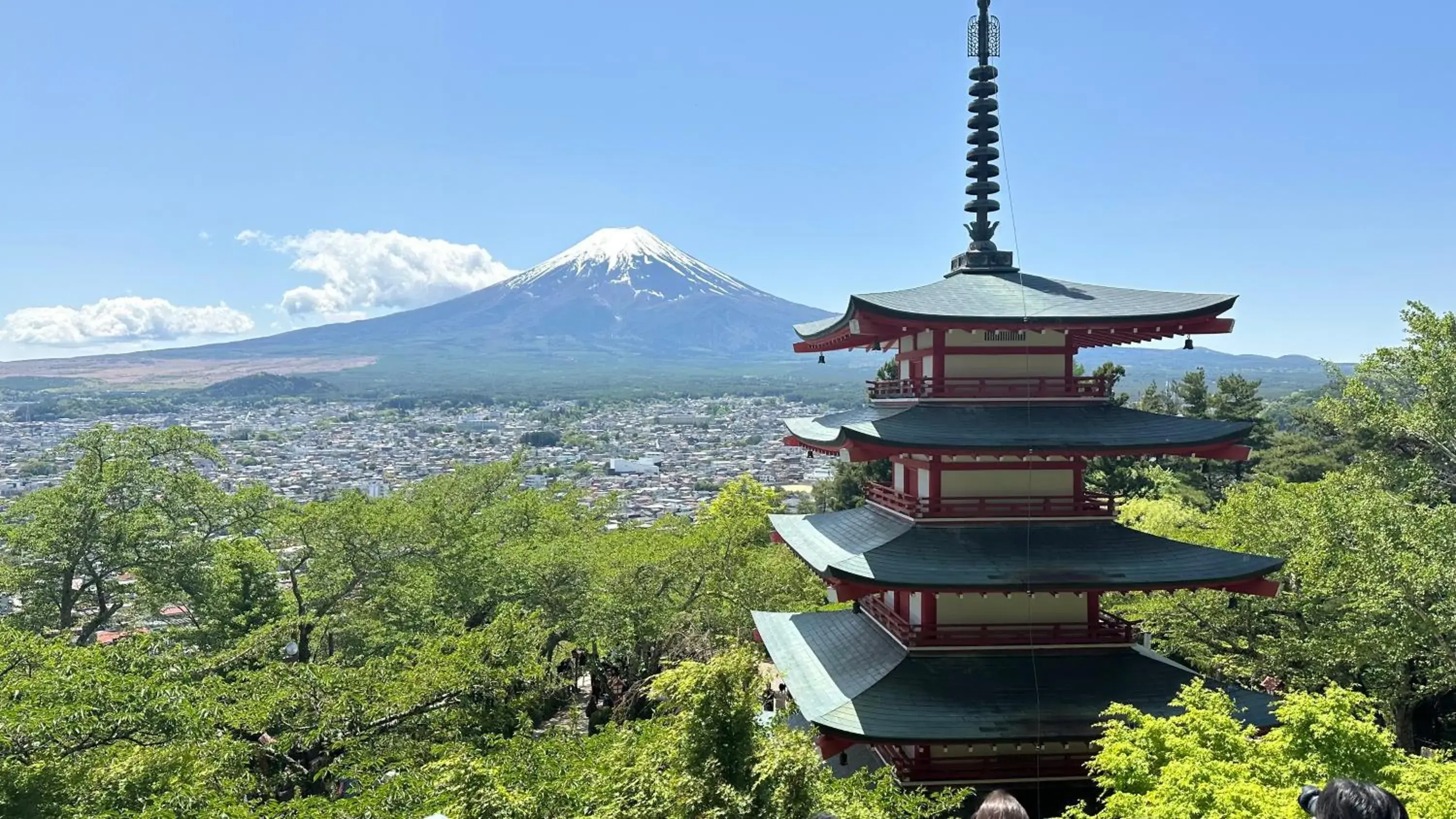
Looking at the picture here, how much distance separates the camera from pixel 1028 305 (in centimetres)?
1334

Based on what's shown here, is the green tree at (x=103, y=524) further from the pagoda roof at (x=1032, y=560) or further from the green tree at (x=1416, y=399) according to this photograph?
the green tree at (x=1416, y=399)

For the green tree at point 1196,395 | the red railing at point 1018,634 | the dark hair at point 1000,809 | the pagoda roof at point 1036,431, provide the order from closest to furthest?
the dark hair at point 1000,809
the pagoda roof at point 1036,431
the red railing at point 1018,634
the green tree at point 1196,395

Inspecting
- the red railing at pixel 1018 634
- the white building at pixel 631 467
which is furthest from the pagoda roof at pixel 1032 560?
the white building at pixel 631 467

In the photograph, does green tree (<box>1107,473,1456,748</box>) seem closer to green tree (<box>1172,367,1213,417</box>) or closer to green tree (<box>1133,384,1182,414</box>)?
green tree (<box>1172,367,1213,417</box>)

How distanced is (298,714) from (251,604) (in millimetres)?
10671

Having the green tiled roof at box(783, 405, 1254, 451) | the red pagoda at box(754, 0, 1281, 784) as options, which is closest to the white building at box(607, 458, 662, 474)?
the red pagoda at box(754, 0, 1281, 784)

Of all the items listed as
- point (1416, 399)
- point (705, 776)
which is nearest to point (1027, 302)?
point (705, 776)

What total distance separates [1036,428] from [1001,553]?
6.26 feet

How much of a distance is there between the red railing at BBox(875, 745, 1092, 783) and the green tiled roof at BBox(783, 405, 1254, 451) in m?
4.29

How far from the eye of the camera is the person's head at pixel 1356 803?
4.55 meters

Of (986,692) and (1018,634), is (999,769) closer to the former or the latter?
(986,692)

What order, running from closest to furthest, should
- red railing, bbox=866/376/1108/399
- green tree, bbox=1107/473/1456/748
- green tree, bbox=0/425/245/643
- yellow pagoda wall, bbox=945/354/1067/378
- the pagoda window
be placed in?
red railing, bbox=866/376/1108/399 < the pagoda window < yellow pagoda wall, bbox=945/354/1067/378 < green tree, bbox=1107/473/1456/748 < green tree, bbox=0/425/245/643

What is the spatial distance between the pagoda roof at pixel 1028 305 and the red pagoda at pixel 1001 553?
0.04m

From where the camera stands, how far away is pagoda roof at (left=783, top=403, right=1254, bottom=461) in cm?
1235
